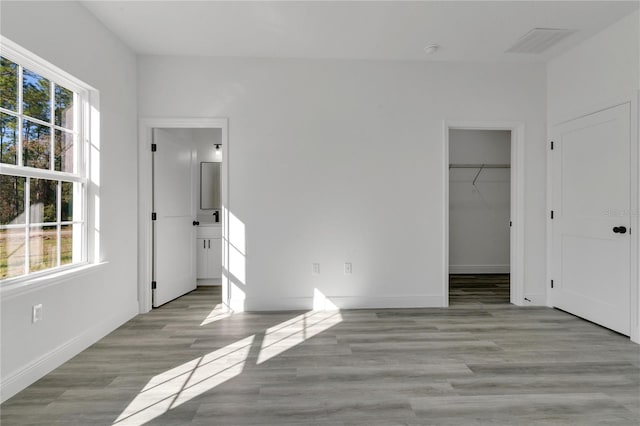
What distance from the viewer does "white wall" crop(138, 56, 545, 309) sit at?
388 cm

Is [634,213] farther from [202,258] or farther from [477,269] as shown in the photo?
[202,258]

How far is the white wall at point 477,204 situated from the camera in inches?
237

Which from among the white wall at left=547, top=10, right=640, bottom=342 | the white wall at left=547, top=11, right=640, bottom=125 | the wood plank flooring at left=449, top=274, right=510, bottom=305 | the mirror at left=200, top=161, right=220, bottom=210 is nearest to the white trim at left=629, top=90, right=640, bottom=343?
the white wall at left=547, top=10, right=640, bottom=342

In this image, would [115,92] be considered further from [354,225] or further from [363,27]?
[354,225]

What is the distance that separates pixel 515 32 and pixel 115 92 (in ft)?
12.9

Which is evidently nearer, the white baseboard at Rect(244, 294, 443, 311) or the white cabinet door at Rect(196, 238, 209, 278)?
the white baseboard at Rect(244, 294, 443, 311)

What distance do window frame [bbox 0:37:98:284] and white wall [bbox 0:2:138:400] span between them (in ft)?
0.25

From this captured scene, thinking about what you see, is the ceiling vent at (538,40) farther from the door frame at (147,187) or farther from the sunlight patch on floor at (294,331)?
the sunlight patch on floor at (294,331)

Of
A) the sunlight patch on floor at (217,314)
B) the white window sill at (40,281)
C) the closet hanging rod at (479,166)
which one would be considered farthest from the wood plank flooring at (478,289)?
the white window sill at (40,281)

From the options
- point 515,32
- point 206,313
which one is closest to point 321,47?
point 515,32

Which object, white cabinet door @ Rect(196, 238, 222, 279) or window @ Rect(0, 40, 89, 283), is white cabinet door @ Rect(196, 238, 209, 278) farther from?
window @ Rect(0, 40, 89, 283)

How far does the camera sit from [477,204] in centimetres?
604

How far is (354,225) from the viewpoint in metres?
3.96

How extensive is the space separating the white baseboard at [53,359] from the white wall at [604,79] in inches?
183
